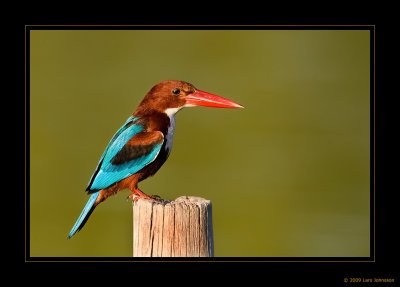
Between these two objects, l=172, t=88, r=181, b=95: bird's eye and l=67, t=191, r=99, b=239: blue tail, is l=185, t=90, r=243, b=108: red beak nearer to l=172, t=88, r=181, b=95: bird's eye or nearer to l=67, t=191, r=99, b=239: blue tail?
l=172, t=88, r=181, b=95: bird's eye

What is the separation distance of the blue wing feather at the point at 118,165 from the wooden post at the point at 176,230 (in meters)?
0.91

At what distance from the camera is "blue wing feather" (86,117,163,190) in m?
6.27

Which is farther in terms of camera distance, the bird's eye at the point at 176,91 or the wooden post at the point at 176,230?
the bird's eye at the point at 176,91

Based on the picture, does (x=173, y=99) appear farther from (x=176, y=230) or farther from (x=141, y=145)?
(x=176, y=230)

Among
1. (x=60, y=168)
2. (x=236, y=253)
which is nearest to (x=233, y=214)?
(x=236, y=253)

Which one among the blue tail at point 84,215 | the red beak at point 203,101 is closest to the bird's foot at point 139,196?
the blue tail at point 84,215

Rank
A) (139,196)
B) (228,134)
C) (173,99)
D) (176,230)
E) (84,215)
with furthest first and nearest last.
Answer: (228,134)
(173,99)
(139,196)
(84,215)
(176,230)

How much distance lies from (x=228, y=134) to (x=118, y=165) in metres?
5.37

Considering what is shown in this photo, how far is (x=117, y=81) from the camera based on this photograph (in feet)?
40.6

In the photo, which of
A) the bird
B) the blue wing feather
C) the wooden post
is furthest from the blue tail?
the wooden post

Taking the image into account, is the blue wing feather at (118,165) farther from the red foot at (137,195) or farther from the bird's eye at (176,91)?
the bird's eye at (176,91)

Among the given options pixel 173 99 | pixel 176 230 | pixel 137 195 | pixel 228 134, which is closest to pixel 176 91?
pixel 173 99

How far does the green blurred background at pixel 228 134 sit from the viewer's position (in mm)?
9859

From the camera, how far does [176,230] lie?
5348 mm
